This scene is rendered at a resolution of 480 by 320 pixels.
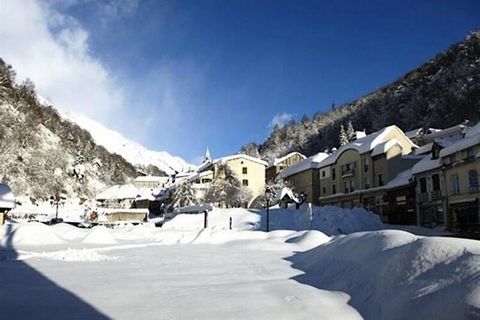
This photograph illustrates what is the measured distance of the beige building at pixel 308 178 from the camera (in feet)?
211

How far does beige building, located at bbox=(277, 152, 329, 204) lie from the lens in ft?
211

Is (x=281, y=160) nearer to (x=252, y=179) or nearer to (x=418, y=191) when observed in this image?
(x=252, y=179)

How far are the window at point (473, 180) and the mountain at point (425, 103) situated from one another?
169ft

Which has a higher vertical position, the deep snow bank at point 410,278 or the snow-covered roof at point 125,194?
the snow-covered roof at point 125,194

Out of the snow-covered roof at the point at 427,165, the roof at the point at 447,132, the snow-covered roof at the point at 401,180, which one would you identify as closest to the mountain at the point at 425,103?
the roof at the point at 447,132

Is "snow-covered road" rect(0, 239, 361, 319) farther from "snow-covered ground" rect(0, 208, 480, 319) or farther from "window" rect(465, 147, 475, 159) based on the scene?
"window" rect(465, 147, 475, 159)

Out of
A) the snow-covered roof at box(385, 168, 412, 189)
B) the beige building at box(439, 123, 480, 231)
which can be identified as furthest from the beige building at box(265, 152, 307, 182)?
the beige building at box(439, 123, 480, 231)

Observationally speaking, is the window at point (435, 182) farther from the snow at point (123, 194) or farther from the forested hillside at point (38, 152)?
the forested hillside at point (38, 152)

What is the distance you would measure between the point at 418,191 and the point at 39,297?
39.4 metres

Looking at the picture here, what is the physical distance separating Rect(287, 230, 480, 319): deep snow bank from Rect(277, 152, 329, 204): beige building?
53986 mm

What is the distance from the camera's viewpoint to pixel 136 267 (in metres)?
13.4

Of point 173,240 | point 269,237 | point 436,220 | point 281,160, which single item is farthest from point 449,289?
point 281,160

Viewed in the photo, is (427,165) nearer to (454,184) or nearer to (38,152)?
(454,184)

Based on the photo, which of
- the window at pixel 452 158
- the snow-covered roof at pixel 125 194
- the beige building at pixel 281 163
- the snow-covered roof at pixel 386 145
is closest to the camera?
the window at pixel 452 158
